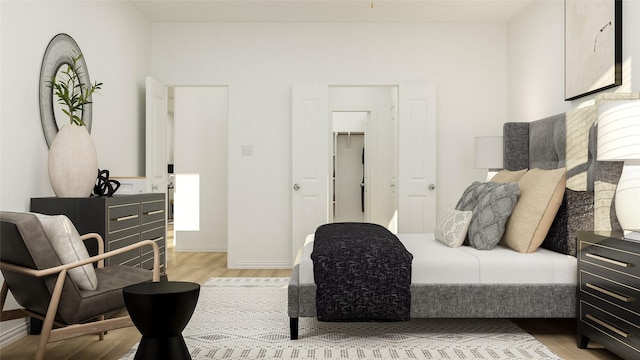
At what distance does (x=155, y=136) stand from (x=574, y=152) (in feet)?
12.2

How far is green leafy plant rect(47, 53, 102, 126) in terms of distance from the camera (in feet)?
11.2

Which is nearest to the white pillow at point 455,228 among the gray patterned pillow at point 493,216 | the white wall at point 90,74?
the gray patterned pillow at point 493,216

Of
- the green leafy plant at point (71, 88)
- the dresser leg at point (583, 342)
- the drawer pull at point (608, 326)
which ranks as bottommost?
the dresser leg at point (583, 342)

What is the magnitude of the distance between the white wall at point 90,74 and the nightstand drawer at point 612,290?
129 inches

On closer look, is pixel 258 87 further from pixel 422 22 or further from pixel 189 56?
pixel 422 22

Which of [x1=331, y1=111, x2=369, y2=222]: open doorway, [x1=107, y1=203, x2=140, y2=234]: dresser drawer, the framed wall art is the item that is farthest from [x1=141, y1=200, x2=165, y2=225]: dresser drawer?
[x1=331, y1=111, x2=369, y2=222]: open doorway

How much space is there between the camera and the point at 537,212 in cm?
313

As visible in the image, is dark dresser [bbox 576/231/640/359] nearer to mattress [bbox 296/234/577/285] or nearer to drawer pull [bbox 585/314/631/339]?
drawer pull [bbox 585/314/631/339]

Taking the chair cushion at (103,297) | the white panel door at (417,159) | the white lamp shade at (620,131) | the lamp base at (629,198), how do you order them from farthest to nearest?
the white panel door at (417,159)
the lamp base at (629,198)
the white lamp shade at (620,131)
the chair cushion at (103,297)

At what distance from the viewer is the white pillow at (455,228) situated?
3344mm

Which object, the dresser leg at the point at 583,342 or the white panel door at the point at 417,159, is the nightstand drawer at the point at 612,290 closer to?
the dresser leg at the point at 583,342

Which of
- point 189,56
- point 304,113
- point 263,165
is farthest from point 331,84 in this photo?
point 189,56

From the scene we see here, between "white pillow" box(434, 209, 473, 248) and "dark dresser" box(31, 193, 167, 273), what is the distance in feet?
7.17

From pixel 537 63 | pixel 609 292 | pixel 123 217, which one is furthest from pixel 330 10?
pixel 609 292
